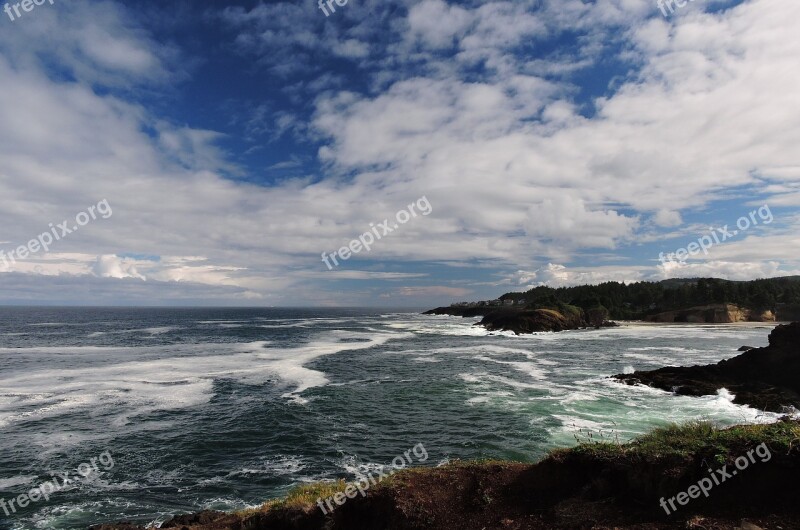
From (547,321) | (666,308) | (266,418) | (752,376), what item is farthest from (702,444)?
(666,308)

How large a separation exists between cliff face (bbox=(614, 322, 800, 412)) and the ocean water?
212cm

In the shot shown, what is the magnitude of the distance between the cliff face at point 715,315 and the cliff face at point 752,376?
10821 cm

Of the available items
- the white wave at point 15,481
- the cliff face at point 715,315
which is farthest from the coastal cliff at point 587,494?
the cliff face at point 715,315

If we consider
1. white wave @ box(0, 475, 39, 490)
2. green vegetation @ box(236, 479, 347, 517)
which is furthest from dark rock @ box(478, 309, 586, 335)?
white wave @ box(0, 475, 39, 490)

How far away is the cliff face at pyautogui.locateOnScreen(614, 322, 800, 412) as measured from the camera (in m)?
30.8

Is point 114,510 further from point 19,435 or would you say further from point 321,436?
point 19,435

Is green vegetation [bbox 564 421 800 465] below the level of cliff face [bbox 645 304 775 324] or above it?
above

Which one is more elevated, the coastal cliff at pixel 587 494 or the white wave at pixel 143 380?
the coastal cliff at pixel 587 494

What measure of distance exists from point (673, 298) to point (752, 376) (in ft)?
451

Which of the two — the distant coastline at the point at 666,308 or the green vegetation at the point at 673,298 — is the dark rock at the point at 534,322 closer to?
the distant coastline at the point at 666,308

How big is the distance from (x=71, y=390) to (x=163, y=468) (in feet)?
76.0

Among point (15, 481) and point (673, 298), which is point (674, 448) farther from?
point (673, 298)

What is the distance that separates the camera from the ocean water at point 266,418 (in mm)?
18547

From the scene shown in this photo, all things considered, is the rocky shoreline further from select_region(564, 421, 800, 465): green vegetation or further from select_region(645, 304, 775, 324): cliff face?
select_region(564, 421, 800, 465): green vegetation
